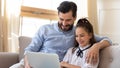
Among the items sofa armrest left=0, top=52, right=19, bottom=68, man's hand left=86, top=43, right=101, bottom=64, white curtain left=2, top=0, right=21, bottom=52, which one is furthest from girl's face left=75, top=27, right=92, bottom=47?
white curtain left=2, top=0, right=21, bottom=52

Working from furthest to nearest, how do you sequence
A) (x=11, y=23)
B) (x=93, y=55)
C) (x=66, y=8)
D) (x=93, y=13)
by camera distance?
(x=93, y=13) < (x=11, y=23) < (x=66, y=8) < (x=93, y=55)

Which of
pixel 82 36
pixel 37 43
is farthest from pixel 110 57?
pixel 37 43

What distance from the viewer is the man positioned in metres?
1.68

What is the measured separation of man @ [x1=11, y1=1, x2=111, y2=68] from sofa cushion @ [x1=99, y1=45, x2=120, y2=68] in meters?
0.12

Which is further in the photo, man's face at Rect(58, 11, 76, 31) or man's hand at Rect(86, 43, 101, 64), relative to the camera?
man's face at Rect(58, 11, 76, 31)

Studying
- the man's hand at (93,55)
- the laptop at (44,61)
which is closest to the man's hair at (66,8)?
the man's hand at (93,55)

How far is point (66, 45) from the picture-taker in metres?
1.75

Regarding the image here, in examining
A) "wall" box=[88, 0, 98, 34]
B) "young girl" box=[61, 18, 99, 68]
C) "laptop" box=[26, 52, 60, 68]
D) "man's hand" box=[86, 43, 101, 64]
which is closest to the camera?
"laptop" box=[26, 52, 60, 68]

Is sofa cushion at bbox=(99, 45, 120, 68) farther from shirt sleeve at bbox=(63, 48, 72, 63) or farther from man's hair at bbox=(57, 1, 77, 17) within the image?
man's hair at bbox=(57, 1, 77, 17)

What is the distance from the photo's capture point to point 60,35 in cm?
178

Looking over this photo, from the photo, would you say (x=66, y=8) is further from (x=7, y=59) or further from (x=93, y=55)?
(x=7, y=59)

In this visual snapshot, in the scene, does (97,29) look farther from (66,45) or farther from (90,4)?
(66,45)

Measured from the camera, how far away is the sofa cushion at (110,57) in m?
1.46

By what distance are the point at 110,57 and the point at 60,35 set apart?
17.9 inches
